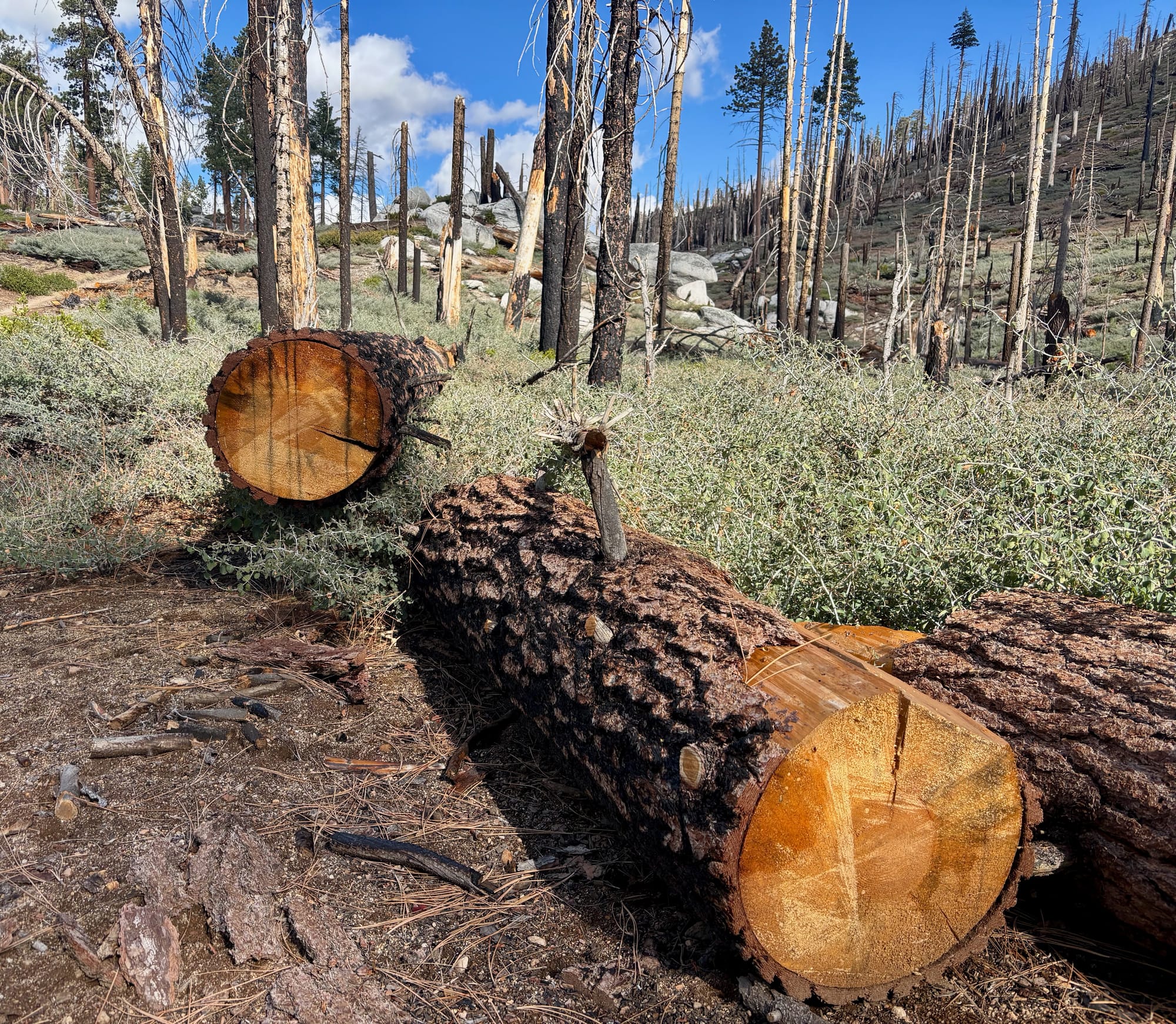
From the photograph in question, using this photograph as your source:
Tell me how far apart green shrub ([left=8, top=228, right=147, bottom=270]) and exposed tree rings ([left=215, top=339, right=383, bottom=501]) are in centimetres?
2012

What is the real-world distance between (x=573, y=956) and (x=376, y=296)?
23.2 metres

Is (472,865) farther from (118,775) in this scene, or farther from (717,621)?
(118,775)

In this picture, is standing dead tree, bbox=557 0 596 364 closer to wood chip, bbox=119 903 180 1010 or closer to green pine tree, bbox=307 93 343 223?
wood chip, bbox=119 903 180 1010

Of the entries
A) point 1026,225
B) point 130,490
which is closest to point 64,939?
point 130,490

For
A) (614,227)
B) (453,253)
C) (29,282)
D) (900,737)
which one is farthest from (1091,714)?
(29,282)

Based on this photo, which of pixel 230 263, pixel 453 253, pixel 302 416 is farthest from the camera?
pixel 230 263

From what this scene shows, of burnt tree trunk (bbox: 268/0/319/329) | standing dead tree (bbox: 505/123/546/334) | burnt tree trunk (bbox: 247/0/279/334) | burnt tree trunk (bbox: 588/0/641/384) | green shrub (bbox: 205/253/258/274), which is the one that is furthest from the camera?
green shrub (bbox: 205/253/258/274)

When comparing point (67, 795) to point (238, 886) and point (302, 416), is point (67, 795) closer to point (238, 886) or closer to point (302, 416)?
point (238, 886)

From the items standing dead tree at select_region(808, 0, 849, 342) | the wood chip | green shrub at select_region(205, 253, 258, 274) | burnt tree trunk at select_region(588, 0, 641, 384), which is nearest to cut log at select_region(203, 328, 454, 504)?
the wood chip

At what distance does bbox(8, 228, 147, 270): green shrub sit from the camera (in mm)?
19844

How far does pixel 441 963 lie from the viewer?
1877mm

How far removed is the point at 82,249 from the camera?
20172 mm

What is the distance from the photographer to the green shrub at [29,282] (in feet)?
54.5

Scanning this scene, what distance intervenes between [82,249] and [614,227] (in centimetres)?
1939
